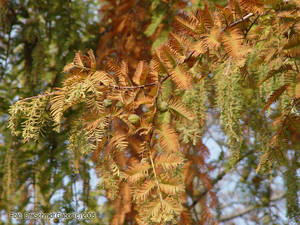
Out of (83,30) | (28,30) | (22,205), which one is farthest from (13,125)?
(83,30)

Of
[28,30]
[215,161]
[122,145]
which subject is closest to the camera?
[122,145]


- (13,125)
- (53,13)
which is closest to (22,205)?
(13,125)

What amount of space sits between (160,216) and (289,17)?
515mm

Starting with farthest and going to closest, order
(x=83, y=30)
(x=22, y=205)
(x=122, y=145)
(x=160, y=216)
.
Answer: (x=83, y=30) < (x=22, y=205) < (x=122, y=145) < (x=160, y=216)

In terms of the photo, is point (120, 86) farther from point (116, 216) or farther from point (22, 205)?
point (22, 205)

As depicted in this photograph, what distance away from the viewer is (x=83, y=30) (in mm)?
2055

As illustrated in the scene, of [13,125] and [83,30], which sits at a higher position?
[83,30]

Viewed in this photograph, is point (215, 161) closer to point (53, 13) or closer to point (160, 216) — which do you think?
point (53, 13)

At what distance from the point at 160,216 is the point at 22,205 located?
94 centimetres

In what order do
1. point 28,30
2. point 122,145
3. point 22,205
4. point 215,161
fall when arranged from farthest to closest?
point 215,161
point 28,30
point 22,205
point 122,145

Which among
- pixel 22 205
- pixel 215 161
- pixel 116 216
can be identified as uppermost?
pixel 215 161

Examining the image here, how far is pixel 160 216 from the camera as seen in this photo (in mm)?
694

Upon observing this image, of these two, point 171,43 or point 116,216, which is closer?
point 171,43

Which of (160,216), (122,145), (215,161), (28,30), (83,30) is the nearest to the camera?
(160,216)
